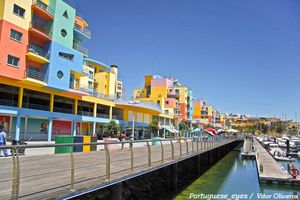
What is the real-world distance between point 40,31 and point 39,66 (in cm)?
390

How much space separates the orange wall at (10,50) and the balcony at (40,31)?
0.86 meters

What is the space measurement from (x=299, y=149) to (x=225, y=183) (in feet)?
145

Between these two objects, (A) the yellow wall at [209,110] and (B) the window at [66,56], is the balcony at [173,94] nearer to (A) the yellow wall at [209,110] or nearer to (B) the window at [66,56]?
(A) the yellow wall at [209,110]

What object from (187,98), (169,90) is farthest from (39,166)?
(187,98)

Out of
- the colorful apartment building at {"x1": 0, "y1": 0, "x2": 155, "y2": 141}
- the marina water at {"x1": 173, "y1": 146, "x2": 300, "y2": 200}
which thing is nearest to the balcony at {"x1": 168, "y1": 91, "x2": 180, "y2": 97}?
the colorful apartment building at {"x1": 0, "y1": 0, "x2": 155, "y2": 141}

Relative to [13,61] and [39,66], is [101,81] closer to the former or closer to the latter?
[39,66]

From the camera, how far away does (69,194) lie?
6.31 metres

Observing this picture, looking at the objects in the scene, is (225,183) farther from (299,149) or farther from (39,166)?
(299,149)

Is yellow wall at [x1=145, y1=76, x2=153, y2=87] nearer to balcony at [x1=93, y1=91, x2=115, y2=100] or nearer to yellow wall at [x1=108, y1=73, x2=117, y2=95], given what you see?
yellow wall at [x1=108, y1=73, x2=117, y2=95]

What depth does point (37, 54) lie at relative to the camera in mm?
29594

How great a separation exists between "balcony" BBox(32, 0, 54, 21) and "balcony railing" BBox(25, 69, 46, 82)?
6.44 m

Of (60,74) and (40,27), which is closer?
(40,27)

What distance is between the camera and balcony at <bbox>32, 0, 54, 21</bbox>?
1154 inches

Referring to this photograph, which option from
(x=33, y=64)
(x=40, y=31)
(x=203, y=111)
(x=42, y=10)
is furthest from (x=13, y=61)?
(x=203, y=111)
